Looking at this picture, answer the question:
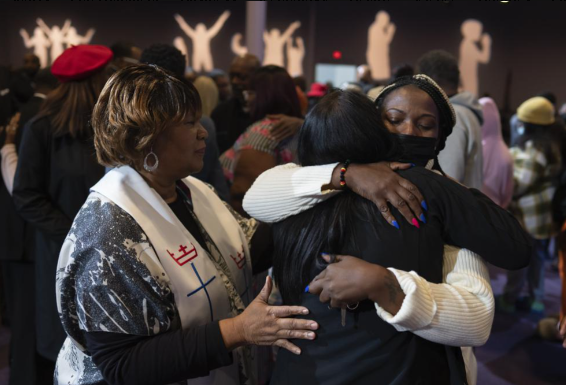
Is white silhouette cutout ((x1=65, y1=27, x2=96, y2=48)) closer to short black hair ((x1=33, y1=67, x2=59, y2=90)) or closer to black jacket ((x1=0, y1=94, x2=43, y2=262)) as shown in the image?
short black hair ((x1=33, y1=67, x2=59, y2=90))

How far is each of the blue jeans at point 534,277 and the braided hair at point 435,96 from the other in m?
3.09

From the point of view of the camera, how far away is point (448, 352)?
1191mm

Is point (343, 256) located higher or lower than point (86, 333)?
higher

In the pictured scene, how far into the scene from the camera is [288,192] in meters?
1.25

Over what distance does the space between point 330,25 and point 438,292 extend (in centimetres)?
993

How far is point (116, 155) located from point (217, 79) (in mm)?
4512

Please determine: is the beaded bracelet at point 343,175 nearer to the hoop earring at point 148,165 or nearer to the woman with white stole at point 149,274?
the woman with white stole at point 149,274

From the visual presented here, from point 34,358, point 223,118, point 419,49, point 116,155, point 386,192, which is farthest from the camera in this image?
point 419,49

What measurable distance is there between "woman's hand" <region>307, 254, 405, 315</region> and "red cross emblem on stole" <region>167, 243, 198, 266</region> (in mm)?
371

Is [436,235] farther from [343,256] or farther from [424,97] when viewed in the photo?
[424,97]

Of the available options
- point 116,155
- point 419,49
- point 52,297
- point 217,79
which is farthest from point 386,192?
point 419,49

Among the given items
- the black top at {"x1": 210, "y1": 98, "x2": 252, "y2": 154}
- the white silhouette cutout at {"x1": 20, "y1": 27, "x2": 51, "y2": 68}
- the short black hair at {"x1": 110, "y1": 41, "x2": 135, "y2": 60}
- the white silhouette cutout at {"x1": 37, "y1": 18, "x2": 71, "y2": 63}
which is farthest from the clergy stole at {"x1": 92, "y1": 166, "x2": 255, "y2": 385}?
the white silhouette cutout at {"x1": 20, "y1": 27, "x2": 51, "y2": 68}

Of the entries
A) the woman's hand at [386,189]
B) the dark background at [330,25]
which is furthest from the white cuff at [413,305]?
the dark background at [330,25]

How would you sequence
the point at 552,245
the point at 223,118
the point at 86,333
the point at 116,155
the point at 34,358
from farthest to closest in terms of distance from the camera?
the point at 552,245
the point at 223,118
the point at 34,358
the point at 116,155
the point at 86,333
